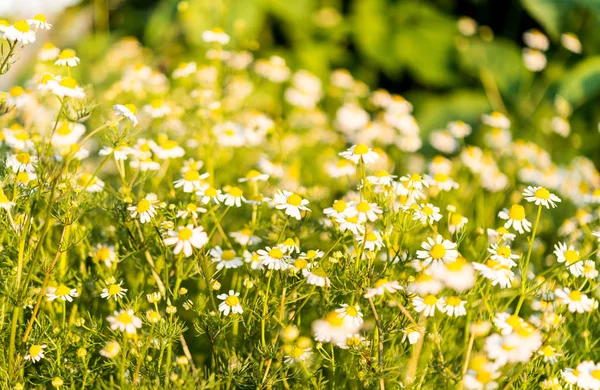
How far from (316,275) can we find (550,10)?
2.40m

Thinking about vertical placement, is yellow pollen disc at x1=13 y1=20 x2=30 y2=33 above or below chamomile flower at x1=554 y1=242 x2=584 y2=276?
above

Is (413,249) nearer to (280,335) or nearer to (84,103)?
(280,335)

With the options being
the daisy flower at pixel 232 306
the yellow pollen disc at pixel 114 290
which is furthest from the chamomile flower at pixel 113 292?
the daisy flower at pixel 232 306

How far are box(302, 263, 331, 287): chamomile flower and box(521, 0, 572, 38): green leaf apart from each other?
2291 millimetres

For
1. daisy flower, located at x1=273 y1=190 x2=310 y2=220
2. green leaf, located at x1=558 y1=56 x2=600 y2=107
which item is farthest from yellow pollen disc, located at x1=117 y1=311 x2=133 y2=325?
green leaf, located at x1=558 y1=56 x2=600 y2=107

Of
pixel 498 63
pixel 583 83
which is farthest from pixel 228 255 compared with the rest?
pixel 498 63

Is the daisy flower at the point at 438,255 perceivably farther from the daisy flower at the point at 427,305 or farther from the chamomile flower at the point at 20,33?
the chamomile flower at the point at 20,33

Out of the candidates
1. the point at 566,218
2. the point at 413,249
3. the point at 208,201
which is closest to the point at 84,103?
the point at 208,201

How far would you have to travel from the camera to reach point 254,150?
266cm

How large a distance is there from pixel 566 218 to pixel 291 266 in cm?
146

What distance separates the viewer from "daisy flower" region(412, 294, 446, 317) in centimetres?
129

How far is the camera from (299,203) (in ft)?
4.82

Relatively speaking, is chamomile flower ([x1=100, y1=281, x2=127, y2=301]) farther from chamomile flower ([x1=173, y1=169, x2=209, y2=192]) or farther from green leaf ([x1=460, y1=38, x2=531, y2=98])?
green leaf ([x1=460, y1=38, x2=531, y2=98])

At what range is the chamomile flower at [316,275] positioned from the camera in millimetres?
1281
